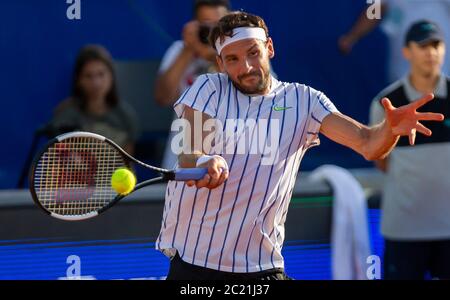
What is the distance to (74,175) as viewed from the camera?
546cm

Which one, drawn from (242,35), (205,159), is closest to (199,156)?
(205,159)

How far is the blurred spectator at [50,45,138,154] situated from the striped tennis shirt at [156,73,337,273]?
2.17 meters

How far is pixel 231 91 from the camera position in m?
4.70

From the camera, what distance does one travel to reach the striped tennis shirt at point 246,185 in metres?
4.63

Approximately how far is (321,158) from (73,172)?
7.19 ft

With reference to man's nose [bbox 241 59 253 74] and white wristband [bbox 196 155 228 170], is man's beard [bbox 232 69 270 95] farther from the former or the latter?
white wristband [bbox 196 155 228 170]

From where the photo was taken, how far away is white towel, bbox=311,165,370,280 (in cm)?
640

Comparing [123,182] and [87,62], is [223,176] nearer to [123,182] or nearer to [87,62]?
[123,182]

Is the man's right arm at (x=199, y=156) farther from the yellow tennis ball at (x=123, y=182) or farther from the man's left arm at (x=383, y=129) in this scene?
the man's left arm at (x=383, y=129)

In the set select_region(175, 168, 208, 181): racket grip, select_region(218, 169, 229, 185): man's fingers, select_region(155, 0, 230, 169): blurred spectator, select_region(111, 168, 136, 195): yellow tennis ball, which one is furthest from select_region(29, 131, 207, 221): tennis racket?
select_region(155, 0, 230, 169): blurred spectator
